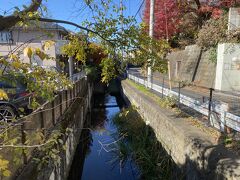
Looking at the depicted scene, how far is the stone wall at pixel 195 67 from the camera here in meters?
15.5

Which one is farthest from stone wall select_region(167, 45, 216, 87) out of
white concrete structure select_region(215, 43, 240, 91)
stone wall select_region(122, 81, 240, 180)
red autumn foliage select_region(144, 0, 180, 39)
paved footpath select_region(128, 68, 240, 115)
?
stone wall select_region(122, 81, 240, 180)

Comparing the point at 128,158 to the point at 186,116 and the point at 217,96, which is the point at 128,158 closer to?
the point at 186,116

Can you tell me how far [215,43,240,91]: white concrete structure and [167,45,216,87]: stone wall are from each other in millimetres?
1751

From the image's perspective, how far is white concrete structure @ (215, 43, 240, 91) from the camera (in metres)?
12.5

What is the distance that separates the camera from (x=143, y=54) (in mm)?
4195

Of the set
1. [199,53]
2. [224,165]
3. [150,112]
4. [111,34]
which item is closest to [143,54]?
[111,34]

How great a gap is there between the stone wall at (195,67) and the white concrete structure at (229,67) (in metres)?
1.75

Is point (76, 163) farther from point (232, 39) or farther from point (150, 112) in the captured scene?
point (232, 39)

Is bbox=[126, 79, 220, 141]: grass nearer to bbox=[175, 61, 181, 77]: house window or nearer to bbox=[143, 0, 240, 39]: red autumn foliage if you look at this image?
bbox=[143, 0, 240, 39]: red autumn foliage

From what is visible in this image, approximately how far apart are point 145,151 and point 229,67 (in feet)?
23.8

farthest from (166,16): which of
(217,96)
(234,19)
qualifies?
(217,96)

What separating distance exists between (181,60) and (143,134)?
1277 centimetres

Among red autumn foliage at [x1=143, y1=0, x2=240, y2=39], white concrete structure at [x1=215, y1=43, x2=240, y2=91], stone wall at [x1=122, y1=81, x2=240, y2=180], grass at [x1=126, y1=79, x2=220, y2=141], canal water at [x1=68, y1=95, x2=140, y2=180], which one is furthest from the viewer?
red autumn foliage at [x1=143, y1=0, x2=240, y2=39]

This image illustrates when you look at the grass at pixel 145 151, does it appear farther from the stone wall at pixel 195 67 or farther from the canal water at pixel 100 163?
the stone wall at pixel 195 67
